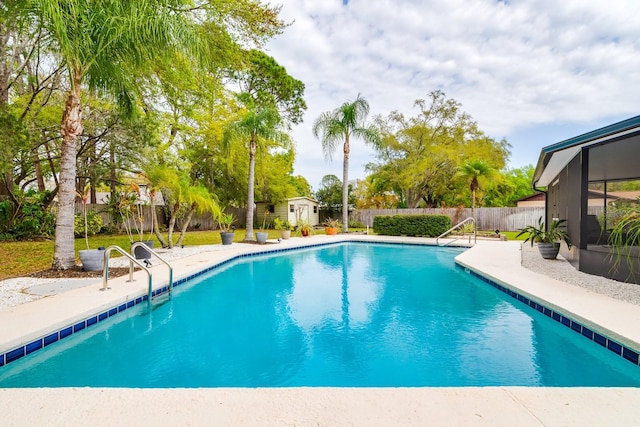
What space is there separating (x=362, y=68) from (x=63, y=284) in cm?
1432

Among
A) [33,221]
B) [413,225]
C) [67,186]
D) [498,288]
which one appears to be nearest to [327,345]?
[498,288]

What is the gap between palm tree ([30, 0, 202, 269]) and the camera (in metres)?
5.73

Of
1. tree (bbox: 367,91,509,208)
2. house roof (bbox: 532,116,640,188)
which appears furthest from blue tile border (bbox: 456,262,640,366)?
tree (bbox: 367,91,509,208)

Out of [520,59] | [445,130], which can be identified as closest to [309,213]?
[445,130]

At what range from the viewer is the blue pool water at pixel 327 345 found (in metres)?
2.95

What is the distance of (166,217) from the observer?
19438 mm

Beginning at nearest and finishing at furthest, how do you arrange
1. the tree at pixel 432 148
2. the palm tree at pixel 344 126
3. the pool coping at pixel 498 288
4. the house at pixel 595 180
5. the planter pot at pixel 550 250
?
the pool coping at pixel 498 288 < the house at pixel 595 180 < the planter pot at pixel 550 250 < the palm tree at pixel 344 126 < the tree at pixel 432 148

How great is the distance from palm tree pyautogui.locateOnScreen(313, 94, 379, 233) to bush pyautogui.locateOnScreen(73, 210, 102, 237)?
1086cm

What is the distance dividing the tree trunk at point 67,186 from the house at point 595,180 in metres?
9.24

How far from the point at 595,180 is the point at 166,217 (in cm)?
1994

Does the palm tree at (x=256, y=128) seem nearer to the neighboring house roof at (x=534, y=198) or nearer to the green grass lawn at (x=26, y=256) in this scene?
the green grass lawn at (x=26, y=256)
